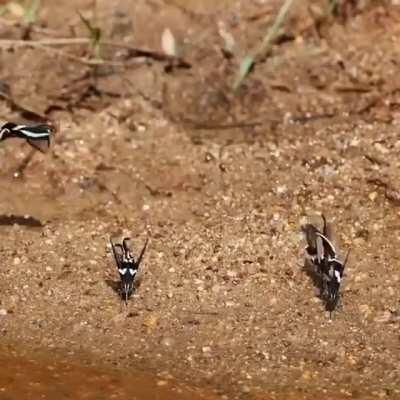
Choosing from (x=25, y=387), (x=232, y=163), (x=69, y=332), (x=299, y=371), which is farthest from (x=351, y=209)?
(x=25, y=387)

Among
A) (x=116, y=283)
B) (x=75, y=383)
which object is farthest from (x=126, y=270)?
(x=75, y=383)

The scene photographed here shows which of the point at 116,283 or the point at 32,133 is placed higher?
the point at 32,133

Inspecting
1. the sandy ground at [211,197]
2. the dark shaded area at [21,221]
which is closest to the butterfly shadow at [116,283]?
the sandy ground at [211,197]

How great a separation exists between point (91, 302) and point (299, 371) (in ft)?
2.00

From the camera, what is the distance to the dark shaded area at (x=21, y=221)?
3.49 m

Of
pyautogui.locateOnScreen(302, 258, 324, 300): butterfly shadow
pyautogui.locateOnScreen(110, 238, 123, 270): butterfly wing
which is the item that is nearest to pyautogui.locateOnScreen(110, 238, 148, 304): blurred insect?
pyautogui.locateOnScreen(110, 238, 123, 270): butterfly wing

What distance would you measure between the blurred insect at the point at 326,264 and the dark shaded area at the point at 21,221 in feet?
2.62

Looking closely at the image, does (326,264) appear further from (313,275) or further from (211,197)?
(211,197)

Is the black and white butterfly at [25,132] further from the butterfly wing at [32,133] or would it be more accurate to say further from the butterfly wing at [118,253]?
the butterfly wing at [118,253]

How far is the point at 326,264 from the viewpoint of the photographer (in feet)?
10.3

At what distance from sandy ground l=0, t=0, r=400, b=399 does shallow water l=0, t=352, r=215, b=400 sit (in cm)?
5

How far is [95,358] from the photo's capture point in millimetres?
2975

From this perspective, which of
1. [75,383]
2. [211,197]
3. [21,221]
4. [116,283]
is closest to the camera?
[75,383]

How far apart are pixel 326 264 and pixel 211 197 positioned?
1.97 feet
